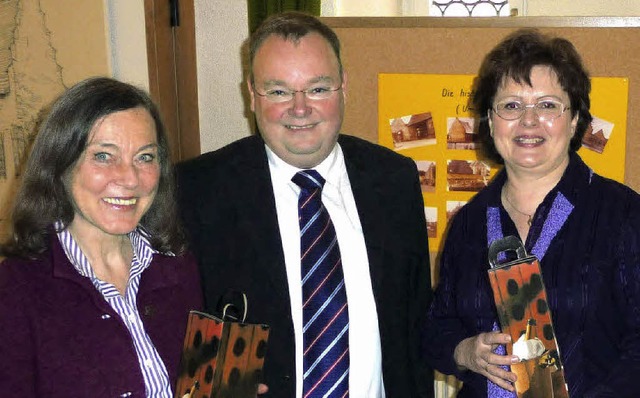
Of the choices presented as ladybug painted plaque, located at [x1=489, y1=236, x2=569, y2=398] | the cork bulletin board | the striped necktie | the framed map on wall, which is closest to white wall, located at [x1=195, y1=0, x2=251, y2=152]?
the framed map on wall

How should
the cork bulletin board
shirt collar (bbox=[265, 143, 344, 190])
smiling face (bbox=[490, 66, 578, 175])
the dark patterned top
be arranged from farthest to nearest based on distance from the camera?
1. the cork bulletin board
2. shirt collar (bbox=[265, 143, 344, 190])
3. smiling face (bbox=[490, 66, 578, 175])
4. the dark patterned top

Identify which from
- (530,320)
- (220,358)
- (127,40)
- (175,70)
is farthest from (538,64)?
(175,70)

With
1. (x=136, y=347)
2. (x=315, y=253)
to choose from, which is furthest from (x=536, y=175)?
(x=136, y=347)

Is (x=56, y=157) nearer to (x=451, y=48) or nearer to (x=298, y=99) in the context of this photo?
(x=298, y=99)

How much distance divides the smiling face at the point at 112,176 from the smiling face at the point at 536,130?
3.03 ft

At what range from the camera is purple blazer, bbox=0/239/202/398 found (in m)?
1.50

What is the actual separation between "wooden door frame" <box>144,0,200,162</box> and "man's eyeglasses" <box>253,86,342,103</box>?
3.73ft

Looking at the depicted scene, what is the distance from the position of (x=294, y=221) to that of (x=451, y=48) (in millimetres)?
1061

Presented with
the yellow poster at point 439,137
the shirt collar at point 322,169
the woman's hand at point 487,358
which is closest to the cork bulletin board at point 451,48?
the yellow poster at point 439,137

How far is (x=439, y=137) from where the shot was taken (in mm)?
2730

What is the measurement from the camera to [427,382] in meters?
2.25

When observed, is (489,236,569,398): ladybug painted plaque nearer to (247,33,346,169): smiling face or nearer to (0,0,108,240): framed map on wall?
(247,33,346,169): smiling face

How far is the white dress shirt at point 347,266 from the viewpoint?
78.7 inches

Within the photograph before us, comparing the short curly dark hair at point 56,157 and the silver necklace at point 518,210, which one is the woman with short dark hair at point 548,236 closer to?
the silver necklace at point 518,210
